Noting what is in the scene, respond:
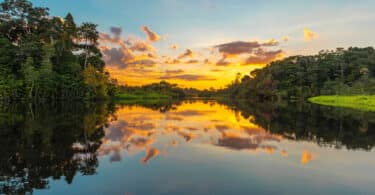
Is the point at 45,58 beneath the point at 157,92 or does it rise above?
above

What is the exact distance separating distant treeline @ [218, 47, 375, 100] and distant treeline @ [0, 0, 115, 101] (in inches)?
2103

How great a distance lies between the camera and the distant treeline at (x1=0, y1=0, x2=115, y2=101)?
1929 inches

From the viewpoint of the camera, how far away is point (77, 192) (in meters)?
6.10

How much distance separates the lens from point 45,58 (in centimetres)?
4994

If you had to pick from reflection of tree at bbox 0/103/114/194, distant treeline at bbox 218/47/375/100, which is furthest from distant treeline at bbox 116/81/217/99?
reflection of tree at bbox 0/103/114/194

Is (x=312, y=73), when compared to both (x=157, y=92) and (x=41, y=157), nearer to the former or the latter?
(x=157, y=92)

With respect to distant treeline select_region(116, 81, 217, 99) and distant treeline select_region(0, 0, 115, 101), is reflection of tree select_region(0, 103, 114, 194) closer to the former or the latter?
distant treeline select_region(0, 0, 115, 101)

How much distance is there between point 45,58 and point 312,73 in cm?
7636

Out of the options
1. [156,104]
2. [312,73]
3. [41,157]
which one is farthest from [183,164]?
[312,73]

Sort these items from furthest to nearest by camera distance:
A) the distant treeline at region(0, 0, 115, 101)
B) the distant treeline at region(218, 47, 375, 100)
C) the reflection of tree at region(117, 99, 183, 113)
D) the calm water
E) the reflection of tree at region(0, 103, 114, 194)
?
the distant treeline at region(218, 47, 375, 100), the distant treeline at region(0, 0, 115, 101), the reflection of tree at region(117, 99, 183, 113), the reflection of tree at region(0, 103, 114, 194), the calm water

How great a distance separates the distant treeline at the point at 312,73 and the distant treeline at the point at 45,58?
53.4 m

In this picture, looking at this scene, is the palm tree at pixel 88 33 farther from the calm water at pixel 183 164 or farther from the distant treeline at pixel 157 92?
the calm water at pixel 183 164

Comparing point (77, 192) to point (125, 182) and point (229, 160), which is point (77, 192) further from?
point (229, 160)

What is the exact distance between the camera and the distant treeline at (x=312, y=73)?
83250mm
